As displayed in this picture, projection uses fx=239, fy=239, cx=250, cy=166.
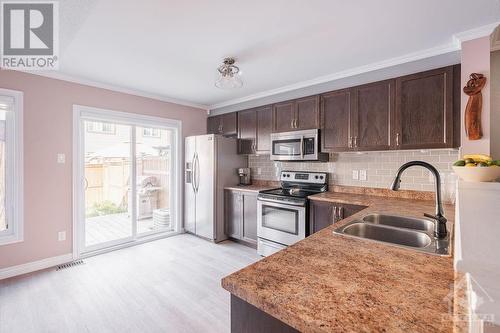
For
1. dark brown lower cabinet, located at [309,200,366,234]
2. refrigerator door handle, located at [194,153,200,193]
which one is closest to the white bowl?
dark brown lower cabinet, located at [309,200,366,234]

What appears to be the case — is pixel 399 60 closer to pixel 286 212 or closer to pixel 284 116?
pixel 284 116

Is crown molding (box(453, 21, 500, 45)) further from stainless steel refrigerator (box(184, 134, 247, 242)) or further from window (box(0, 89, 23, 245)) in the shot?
window (box(0, 89, 23, 245))

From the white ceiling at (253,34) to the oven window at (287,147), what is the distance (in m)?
0.91

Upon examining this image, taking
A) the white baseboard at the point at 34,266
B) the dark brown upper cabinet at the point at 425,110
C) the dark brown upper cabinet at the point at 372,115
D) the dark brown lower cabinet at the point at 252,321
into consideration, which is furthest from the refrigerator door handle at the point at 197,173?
the dark brown lower cabinet at the point at 252,321

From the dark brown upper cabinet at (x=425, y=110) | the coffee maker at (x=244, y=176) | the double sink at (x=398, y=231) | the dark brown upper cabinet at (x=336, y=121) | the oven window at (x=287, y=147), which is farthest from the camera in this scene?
the coffee maker at (x=244, y=176)

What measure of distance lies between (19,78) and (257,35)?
2.84 metres

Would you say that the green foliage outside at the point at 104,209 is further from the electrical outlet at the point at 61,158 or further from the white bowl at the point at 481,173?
the white bowl at the point at 481,173

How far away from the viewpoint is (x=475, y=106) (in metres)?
2.00

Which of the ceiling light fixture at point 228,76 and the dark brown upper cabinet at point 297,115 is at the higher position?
the ceiling light fixture at point 228,76

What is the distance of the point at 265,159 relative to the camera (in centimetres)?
422

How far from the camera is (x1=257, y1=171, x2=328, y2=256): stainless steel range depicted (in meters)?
2.99

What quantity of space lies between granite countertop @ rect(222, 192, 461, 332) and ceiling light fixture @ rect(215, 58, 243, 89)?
194 cm

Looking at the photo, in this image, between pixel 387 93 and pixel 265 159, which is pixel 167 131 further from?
pixel 387 93

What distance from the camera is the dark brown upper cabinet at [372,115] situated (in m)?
2.63
